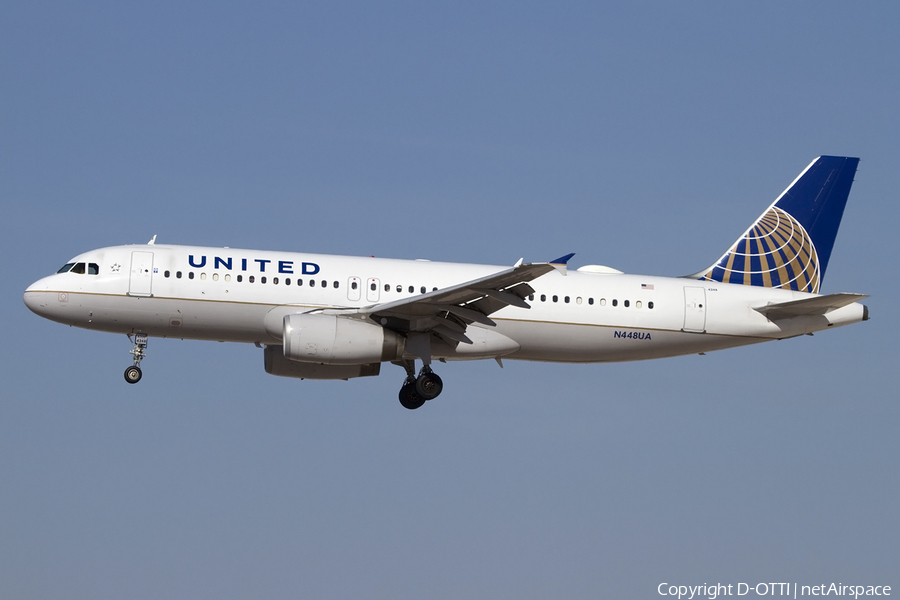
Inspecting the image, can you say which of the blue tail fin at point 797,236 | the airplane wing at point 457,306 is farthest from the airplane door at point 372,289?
the blue tail fin at point 797,236

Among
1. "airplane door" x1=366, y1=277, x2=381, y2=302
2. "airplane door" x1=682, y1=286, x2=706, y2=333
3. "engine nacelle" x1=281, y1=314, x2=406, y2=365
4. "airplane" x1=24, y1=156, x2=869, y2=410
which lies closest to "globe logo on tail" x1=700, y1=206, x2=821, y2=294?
"airplane" x1=24, y1=156, x2=869, y2=410

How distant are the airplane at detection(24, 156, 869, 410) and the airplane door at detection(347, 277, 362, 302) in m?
0.04

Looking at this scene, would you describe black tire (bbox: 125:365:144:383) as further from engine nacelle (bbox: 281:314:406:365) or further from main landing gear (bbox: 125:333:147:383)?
engine nacelle (bbox: 281:314:406:365)

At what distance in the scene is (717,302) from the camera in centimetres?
→ 3653

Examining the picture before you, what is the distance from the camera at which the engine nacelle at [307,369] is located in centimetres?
3650

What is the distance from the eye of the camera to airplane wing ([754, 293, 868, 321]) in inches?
1356

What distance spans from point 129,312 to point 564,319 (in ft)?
40.1

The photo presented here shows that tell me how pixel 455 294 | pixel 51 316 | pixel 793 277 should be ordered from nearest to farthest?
→ pixel 455 294 < pixel 51 316 < pixel 793 277

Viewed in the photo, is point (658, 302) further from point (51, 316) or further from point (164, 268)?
point (51, 316)

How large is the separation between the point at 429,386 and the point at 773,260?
1252cm

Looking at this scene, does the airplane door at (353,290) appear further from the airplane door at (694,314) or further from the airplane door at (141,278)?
the airplane door at (694,314)

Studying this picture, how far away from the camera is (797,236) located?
40000 millimetres

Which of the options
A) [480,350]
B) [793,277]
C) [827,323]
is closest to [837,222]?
[793,277]

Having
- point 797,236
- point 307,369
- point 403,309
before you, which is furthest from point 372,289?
point 797,236
